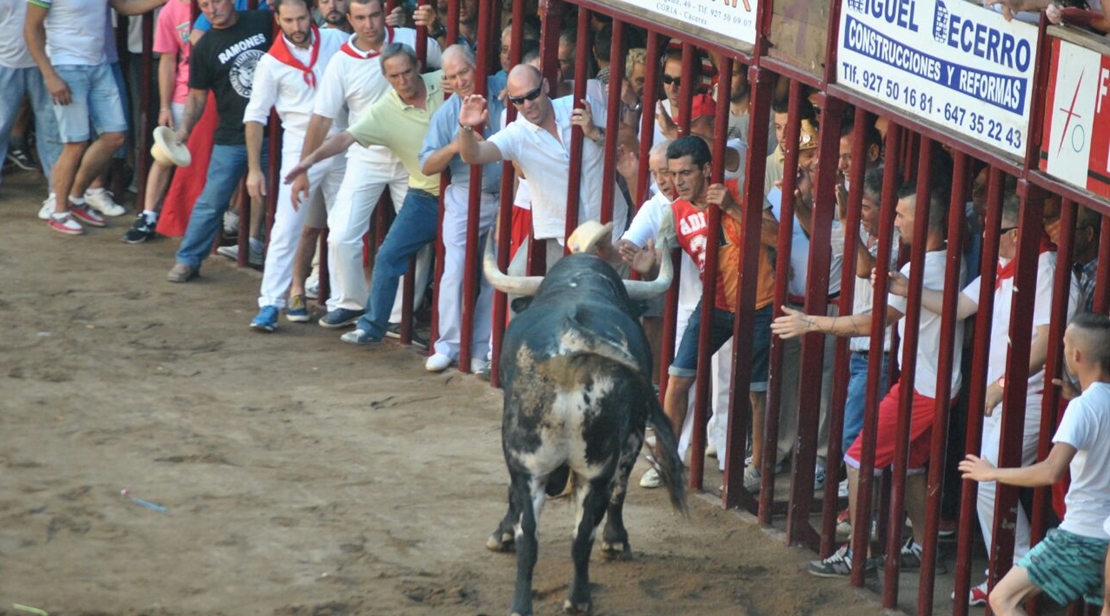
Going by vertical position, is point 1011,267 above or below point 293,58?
above

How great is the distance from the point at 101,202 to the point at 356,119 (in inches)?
142

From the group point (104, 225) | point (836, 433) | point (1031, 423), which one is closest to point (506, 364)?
point (836, 433)

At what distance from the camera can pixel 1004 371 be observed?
7.25 metres

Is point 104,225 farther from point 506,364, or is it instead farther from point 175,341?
point 506,364

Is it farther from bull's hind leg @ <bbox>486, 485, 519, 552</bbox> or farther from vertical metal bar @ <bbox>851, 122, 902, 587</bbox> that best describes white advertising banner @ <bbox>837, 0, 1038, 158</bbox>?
bull's hind leg @ <bbox>486, 485, 519, 552</bbox>

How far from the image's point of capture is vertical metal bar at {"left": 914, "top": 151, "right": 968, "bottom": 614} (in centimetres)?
733

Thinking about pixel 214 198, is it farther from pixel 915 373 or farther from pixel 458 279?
pixel 915 373

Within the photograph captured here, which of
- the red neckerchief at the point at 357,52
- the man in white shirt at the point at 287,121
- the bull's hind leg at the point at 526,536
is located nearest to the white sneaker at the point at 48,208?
the man in white shirt at the point at 287,121

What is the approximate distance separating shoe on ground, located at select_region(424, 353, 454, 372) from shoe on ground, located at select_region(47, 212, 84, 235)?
3.82 metres

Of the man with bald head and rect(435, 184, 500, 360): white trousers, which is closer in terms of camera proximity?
the man with bald head

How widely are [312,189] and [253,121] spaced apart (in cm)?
57

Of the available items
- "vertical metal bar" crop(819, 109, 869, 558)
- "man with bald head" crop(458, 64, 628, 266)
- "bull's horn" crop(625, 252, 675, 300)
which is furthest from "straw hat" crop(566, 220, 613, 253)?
"man with bald head" crop(458, 64, 628, 266)

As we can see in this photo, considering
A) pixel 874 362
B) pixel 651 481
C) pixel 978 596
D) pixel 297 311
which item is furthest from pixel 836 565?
pixel 297 311

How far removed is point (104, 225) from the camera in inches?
541
